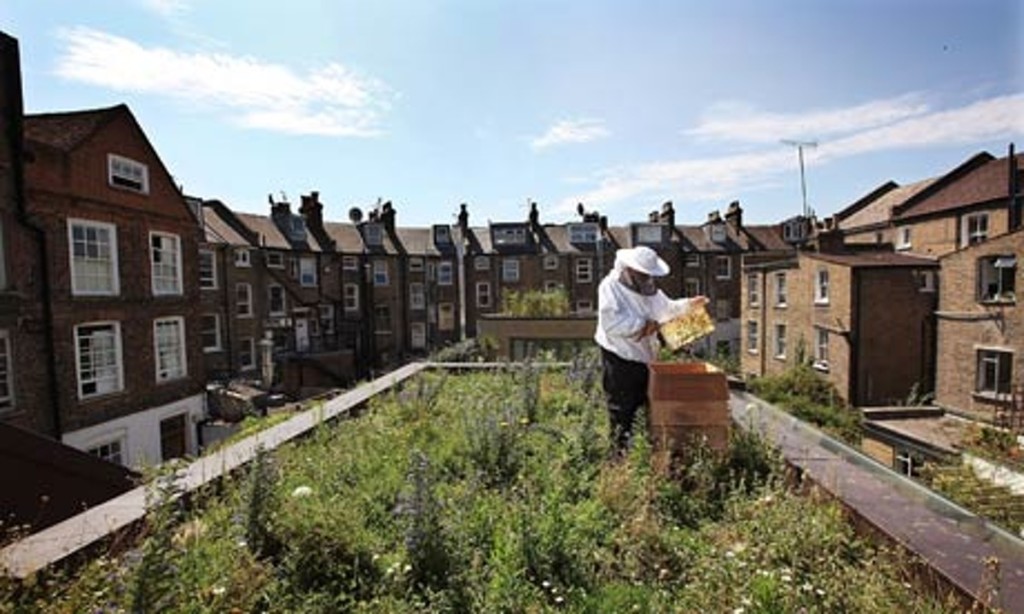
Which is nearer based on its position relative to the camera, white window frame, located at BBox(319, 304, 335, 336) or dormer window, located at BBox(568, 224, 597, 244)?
white window frame, located at BBox(319, 304, 335, 336)

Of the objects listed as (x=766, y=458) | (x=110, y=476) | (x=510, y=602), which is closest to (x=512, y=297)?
(x=110, y=476)

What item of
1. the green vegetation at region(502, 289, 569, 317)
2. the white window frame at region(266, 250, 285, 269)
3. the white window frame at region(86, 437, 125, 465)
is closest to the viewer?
the white window frame at region(86, 437, 125, 465)

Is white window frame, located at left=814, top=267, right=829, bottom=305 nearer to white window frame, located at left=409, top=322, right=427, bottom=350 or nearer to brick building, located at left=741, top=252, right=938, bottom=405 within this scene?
brick building, located at left=741, top=252, right=938, bottom=405

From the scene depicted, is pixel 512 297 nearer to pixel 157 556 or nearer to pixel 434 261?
pixel 157 556

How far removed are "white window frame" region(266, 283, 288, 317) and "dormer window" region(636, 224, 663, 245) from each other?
982 inches

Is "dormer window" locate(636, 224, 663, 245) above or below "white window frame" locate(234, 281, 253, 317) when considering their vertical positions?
above

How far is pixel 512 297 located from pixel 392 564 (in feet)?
55.7

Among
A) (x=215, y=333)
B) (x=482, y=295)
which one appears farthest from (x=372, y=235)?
(x=215, y=333)

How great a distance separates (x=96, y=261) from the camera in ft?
47.3

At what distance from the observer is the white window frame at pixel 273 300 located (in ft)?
98.1

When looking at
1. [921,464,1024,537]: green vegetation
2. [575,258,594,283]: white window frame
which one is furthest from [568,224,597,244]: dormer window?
[921,464,1024,537]: green vegetation

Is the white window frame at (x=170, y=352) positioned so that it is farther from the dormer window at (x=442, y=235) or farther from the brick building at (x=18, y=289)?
the dormer window at (x=442, y=235)

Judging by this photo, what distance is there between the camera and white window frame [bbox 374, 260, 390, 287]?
122 feet

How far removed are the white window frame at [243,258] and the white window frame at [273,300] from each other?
1715 mm
